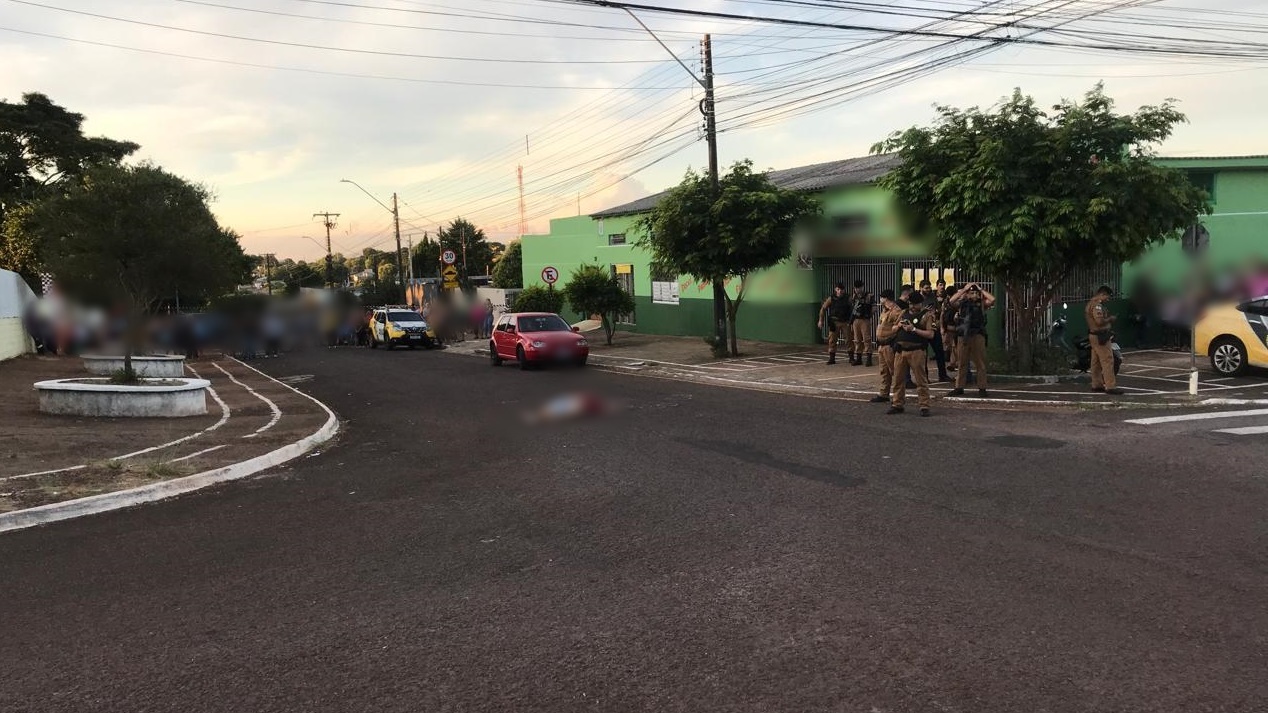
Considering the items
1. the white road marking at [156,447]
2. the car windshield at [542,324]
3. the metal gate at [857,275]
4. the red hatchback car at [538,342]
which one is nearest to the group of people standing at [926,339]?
the metal gate at [857,275]

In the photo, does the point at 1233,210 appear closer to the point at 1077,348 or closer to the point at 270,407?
the point at 1077,348

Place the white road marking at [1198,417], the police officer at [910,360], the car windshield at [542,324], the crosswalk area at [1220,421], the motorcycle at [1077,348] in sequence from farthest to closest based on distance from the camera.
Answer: the car windshield at [542,324] → the motorcycle at [1077,348] → the police officer at [910,360] → the white road marking at [1198,417] → the crosswalk area at [1220,421]

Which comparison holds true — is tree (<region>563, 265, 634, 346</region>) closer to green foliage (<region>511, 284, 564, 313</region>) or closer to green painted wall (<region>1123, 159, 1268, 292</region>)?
green foliage (<region>511, 284, 564, 313</region>)

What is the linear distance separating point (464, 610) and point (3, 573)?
3.33 metres

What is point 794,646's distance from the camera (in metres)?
4.27

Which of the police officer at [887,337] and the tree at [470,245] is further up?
the tree at [470,245]

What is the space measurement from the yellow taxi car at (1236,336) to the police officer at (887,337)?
223 inches

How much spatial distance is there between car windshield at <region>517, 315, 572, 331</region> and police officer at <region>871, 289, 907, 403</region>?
37.2 ft

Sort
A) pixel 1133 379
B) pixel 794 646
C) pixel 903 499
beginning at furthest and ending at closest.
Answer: pixel 1133 379
pixel 903 499
pixel 794 646

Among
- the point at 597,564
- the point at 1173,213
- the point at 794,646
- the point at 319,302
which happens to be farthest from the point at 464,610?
the point at 319,302

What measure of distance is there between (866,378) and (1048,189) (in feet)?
14.5

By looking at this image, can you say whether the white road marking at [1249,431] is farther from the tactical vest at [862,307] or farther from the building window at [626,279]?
the building window at [626,279]

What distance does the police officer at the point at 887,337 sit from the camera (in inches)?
488

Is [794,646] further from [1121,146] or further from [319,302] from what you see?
[319,302]
